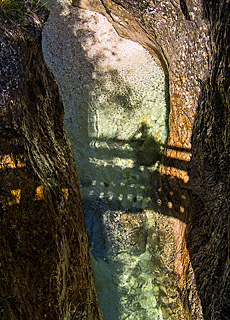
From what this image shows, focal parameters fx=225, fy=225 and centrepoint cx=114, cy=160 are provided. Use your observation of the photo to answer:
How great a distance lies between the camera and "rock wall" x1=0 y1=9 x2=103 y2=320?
4.50ft

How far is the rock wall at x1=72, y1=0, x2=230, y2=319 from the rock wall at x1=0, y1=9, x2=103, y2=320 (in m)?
1.02

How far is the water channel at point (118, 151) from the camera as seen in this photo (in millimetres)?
2453

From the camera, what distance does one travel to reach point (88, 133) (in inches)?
114

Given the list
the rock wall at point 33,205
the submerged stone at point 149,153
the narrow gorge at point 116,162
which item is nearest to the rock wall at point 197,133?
the narrow gorge at point 116,162

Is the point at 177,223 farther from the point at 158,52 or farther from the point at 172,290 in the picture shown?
the point at 158,52

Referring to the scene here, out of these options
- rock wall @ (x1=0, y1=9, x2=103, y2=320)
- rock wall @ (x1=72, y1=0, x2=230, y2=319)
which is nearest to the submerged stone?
rock wall @ (x1=72, y1=0, x2=230, y2=319)

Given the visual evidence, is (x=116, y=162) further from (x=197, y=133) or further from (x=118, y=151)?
(x=197, y=133)

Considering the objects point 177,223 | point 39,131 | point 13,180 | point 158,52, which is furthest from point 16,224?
point 158,52

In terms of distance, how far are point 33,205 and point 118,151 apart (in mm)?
1554

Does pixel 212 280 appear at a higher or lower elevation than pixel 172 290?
higher

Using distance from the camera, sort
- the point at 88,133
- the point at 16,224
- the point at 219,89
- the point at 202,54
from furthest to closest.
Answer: the point at 88,133
the point at 202,54
the point at 219,89
the point at 16,224

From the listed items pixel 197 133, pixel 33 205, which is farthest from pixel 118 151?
pixel 33 205

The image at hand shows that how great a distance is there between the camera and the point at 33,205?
1.43 m

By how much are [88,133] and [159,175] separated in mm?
1045
